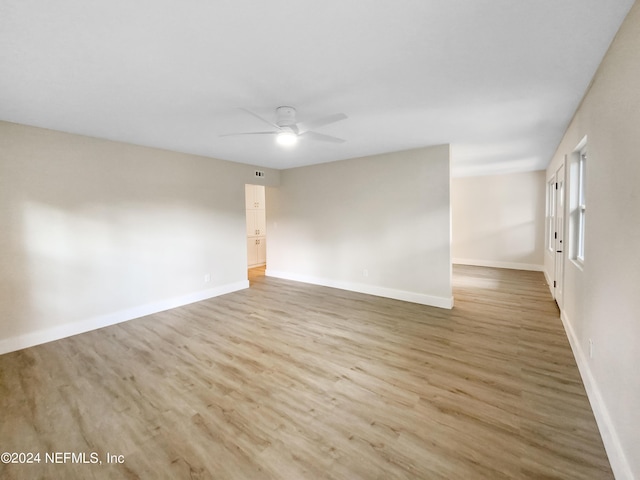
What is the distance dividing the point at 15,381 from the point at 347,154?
4826 mm

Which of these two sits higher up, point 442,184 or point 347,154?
point 347,154

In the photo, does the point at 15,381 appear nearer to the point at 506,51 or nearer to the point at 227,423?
the point at 227,423

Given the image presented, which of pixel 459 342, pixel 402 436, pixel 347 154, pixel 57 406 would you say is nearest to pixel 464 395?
pixel 402 436

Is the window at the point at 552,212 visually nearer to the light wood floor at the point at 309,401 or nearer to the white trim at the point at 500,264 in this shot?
the white trim at the point at 500,264

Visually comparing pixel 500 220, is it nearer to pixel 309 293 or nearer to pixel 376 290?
pixel 376 290

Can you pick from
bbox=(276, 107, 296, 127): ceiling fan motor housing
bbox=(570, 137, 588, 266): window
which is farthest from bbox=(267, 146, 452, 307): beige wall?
bbox=(276, 107, 296, 127): ceiling fan motor housing

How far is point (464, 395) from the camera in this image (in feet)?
7.16

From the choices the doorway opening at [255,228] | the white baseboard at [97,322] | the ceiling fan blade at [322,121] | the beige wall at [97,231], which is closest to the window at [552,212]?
the ceiling fan blade at [322,121]

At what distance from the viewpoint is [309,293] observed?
516 centimetres

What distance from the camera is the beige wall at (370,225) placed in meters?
4.26

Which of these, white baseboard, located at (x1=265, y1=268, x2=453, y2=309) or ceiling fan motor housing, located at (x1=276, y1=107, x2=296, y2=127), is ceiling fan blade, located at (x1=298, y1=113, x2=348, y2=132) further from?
white baseboard, located at (x1=265, y1=268, x2=453, y2=309)

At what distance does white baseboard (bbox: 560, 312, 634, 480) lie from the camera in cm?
141

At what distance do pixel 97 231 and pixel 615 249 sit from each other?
5.09 meters

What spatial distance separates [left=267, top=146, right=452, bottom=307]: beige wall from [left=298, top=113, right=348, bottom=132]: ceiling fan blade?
2069 millimetres
